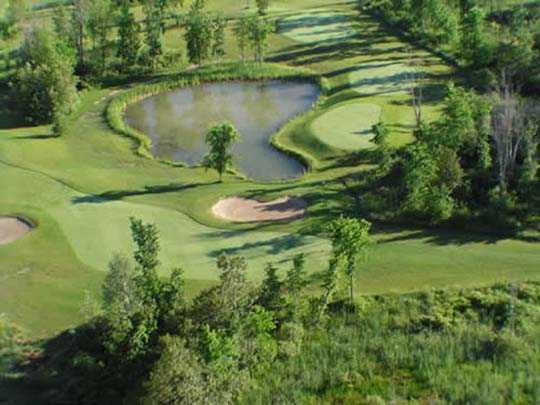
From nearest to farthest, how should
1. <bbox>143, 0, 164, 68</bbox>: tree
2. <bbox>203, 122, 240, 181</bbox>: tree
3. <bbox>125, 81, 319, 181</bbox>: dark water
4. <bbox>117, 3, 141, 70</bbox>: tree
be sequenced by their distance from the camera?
<bbox>203, 122, 240, 181</bbox>: tree
<bbox>125, 81, 319, 181</bbox>: dark water
<bbox>117, 3, 141, 70</bbox>: tree
<bbox>143, 0, 164, 68</bbox>: tree

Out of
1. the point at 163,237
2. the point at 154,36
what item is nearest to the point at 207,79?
the point at 154,36

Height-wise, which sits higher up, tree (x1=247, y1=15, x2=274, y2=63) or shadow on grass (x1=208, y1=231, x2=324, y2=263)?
tree (x1=247, y1=15, x2=274, y2=63)

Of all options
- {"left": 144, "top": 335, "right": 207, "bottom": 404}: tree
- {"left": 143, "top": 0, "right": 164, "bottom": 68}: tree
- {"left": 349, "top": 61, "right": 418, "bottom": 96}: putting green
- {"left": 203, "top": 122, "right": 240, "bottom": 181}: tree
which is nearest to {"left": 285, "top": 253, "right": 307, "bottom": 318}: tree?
{"left": 144, "top": 335, "right": 207, "bottom": 404}: tree

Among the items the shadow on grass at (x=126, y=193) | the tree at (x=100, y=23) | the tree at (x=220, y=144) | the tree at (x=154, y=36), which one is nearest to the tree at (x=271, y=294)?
the tree at (x=220, y=144)

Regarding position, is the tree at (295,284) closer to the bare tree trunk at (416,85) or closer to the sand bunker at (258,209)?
the sand bunker at (258,209)

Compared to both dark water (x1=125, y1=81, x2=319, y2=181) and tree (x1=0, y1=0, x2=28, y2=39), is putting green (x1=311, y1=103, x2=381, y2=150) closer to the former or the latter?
dark water (x1=125, y1=81, x2=319, y2=181)

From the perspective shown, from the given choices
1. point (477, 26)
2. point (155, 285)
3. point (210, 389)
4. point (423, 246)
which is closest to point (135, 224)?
point (155, 285)

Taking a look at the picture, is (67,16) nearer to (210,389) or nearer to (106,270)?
(106,270)
